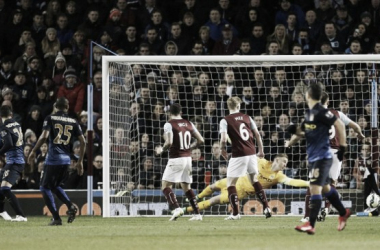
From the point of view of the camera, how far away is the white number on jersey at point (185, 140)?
16.3m

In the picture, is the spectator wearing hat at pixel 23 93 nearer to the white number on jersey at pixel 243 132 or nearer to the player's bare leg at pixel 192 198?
the player's bare leg at pixel 192 198

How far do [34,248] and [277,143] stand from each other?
9550 mm

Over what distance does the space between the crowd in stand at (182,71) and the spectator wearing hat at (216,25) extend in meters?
0.02

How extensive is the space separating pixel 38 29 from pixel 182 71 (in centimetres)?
436

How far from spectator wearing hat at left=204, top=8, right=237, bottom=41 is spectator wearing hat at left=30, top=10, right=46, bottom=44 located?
393 centimetres

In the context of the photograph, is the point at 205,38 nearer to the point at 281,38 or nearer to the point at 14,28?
the point at 281,38

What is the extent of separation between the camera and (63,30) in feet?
73.8

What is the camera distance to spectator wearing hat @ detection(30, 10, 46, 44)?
2270 centimetres

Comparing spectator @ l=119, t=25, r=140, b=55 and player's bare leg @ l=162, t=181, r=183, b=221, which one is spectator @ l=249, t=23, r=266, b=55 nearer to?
spectator @ l=119, t=25, r=140, b=55

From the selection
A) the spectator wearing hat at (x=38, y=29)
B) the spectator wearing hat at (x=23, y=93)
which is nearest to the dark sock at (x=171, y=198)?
the spectator wearing hat at (x=23, y=93)

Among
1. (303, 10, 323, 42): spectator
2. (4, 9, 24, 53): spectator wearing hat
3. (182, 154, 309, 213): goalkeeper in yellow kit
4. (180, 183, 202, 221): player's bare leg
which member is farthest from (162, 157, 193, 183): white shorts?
(4, 9, 24, 53): spectator wearing hat

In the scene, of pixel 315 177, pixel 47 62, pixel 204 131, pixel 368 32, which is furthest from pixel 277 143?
pixel 315 177

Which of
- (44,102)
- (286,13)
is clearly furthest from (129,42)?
(286,13)

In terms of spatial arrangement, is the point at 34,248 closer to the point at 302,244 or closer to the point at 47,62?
the point at 302,244
